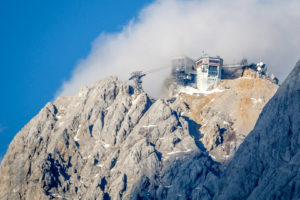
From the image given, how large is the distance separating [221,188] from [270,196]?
33644 mm

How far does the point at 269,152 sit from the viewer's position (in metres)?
174

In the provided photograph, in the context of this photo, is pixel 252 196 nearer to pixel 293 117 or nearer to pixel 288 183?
pixel 288 183

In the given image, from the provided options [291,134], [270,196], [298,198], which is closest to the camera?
[298,198]

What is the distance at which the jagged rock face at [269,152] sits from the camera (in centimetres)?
16288

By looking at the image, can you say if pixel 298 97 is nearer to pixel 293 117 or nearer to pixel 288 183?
pixel 293 117

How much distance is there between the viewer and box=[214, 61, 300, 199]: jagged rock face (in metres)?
163

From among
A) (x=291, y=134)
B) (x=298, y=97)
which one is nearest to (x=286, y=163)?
(x=291, y=134)

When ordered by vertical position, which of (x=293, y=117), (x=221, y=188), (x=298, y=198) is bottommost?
(x=221, y=188)

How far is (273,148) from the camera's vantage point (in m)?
173

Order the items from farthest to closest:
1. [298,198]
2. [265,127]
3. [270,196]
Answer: [265,127], [270,196], [298,198]

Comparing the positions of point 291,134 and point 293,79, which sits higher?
point 293,79

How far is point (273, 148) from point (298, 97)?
17.8 metres

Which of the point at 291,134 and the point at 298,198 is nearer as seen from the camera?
the point at 298,198

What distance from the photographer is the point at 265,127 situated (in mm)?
181000
